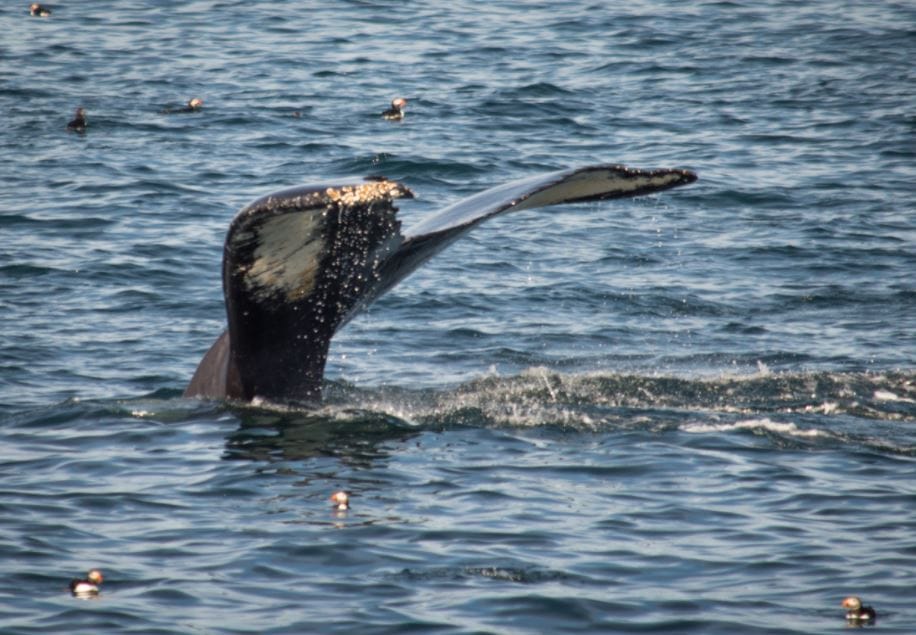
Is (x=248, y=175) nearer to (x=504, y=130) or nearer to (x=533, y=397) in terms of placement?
(x=504, y=130)

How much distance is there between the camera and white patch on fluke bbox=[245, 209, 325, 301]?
21.7 ft

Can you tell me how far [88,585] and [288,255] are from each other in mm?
1653

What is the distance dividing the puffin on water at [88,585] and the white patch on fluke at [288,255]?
1.48 metres

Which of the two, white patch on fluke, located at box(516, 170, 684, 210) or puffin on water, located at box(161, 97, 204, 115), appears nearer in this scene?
white patch on fluke, located at box(516, 170, 684, 210)

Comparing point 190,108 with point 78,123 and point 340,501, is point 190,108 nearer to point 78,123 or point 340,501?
point 78,123

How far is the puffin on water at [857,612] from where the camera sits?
612 centimetres

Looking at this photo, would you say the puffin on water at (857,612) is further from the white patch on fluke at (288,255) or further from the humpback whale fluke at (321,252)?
the white patch on fluke at (288,255)

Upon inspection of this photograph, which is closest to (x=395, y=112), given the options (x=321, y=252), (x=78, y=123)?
(x=78, y=123)

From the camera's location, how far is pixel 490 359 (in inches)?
423

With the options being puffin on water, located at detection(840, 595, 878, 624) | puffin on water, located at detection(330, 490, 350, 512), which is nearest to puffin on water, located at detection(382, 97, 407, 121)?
puffin on water, located at detection(330, 490, 350, 512)

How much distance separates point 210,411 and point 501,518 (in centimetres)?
210

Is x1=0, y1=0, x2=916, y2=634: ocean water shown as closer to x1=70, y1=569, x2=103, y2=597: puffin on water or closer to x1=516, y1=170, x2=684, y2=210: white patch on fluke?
x1=70, y1=569, x2=103, y2=597: puffin on water

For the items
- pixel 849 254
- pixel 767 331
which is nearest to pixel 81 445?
pixel 767 331

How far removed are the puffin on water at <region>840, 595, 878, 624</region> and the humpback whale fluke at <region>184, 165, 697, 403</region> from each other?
2.21 meters
